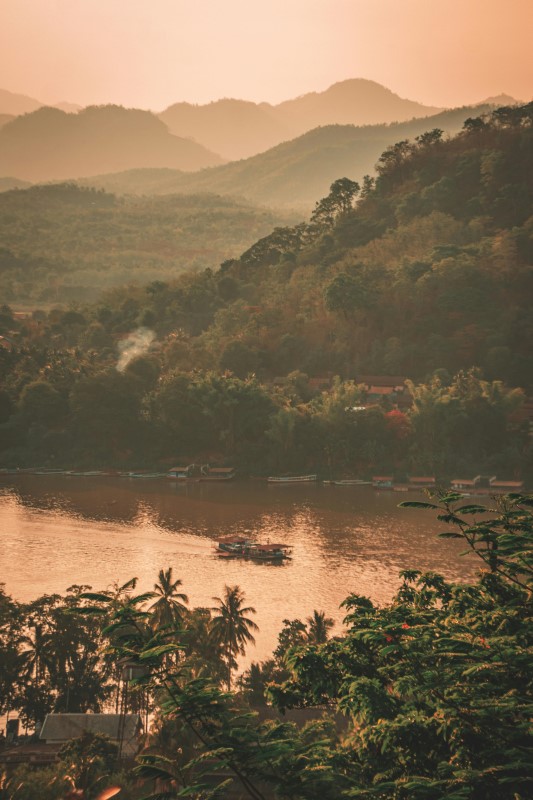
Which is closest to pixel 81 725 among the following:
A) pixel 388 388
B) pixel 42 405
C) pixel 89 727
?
pixel 89 727

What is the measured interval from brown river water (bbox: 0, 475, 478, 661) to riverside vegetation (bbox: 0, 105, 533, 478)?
4.13 meters

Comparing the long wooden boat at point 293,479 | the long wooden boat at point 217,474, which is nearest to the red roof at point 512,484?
the long wooden boat at point 293,479

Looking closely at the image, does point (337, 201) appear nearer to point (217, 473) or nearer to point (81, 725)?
point (217, 473)

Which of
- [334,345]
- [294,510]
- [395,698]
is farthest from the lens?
[334,345]

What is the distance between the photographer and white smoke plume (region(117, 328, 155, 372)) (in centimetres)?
6178

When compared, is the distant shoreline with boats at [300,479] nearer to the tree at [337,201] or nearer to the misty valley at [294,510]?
the misty valley at [294,510]

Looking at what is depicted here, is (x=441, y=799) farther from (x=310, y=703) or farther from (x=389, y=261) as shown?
(x=389, y=261)

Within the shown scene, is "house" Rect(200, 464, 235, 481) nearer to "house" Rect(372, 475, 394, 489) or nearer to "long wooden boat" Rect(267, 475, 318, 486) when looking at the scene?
"long wooden boat" Rect(267, 475, 318, 486)

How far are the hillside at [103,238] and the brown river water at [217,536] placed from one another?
57605 mm

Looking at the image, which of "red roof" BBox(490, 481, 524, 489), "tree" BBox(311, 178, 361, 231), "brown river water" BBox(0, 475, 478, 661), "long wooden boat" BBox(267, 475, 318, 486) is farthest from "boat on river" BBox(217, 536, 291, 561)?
"tree" BBox(311, 178, 361, 231)

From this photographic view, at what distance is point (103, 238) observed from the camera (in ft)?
405

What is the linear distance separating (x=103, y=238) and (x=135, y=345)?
62.6 metres

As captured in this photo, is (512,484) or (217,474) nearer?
(512,484)

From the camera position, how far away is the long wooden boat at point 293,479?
45.9 meters
